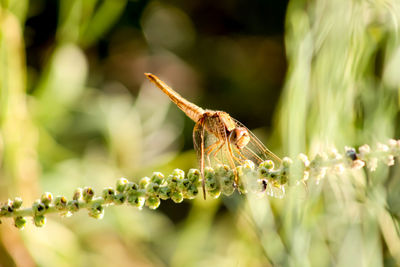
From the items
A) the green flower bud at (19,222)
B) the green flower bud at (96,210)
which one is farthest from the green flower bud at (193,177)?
the green flower bud at (19,222)

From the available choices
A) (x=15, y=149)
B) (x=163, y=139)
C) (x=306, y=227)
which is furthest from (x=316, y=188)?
(x=163, y=139)

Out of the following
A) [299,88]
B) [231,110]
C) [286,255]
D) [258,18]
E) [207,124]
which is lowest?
[286,255]

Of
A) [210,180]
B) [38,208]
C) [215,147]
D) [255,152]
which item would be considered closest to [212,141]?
[215,147]

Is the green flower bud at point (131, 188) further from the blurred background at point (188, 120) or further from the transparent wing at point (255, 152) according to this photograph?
the transparent wing at point (255, 152)

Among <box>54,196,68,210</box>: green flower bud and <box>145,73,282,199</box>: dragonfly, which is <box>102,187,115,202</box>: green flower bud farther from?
<box>145,73,282,199</box>: dragonfly

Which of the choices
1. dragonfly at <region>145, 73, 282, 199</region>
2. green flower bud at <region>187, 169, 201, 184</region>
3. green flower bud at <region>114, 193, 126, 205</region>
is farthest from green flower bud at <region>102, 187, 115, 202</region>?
dragonfly at <region>145, 73, 282, 199</region>

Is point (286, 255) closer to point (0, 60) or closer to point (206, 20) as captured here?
point (0, 60)

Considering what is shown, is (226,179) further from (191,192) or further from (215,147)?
(215,147)
